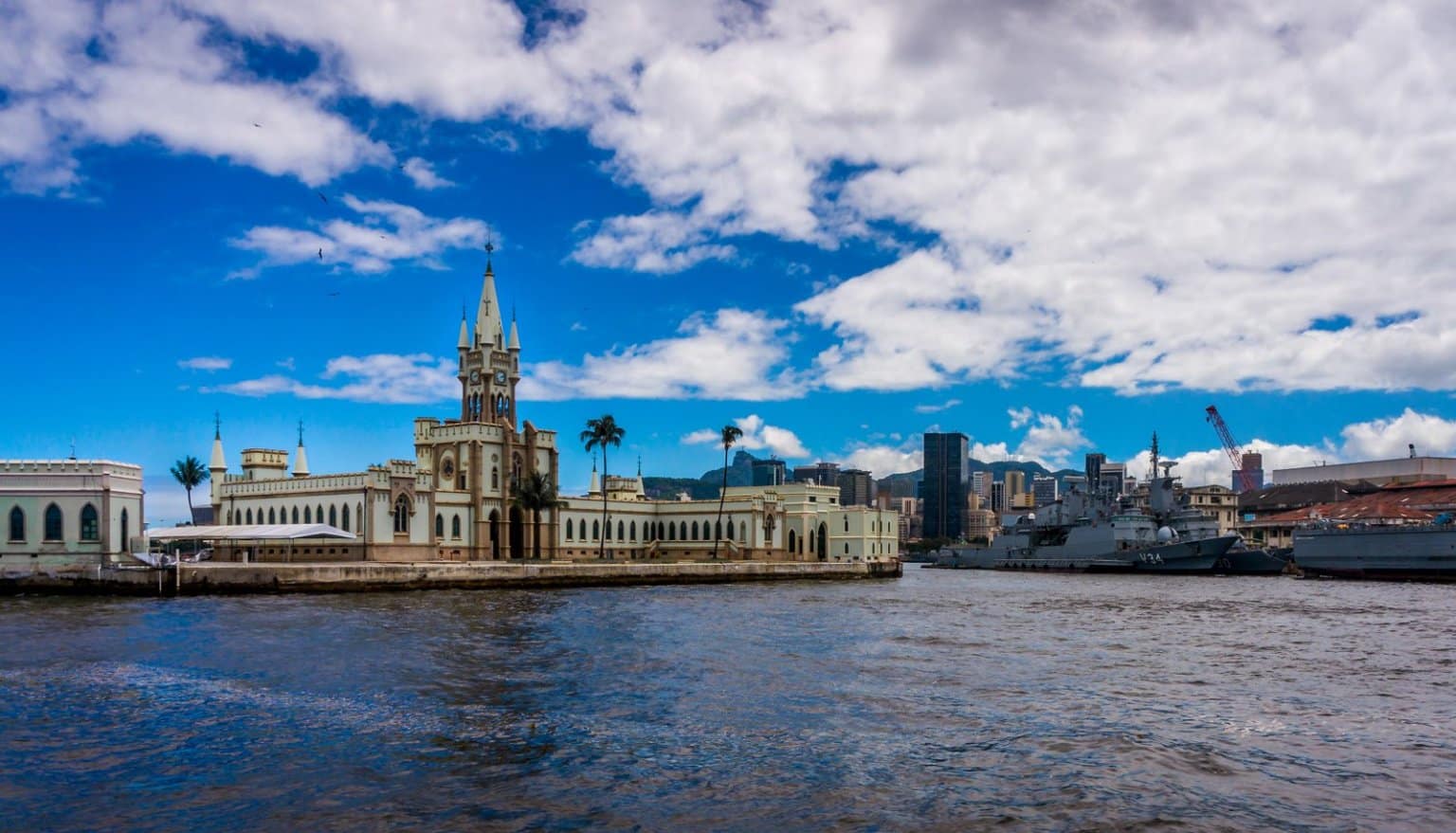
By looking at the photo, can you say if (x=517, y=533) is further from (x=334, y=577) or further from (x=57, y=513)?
(x=57, y=513)

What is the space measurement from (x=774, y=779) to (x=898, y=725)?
476 centimetres

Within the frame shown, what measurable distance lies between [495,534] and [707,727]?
6624 centimetres

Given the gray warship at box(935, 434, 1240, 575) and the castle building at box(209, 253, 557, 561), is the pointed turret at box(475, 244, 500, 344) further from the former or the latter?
the gray warship at box(935, 434, 1240, 575)

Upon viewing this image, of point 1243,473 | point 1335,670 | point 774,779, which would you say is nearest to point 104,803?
point 774,779

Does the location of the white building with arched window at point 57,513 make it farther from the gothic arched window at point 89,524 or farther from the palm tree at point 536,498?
the palm tree at point 536,498

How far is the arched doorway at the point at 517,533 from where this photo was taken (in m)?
85.1

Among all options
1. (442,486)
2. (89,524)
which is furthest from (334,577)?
(442,486)

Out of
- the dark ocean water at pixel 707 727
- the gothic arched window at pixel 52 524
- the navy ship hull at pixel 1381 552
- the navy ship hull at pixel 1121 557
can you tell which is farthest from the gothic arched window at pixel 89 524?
the navy ship hull at pixel 1381 552

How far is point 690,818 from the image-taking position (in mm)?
13953

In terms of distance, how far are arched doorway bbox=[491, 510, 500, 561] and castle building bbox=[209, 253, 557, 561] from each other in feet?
0.24

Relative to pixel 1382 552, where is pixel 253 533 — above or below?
above

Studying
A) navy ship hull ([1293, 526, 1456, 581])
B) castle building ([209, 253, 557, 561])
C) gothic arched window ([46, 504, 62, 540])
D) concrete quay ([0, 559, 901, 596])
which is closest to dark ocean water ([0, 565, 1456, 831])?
concrete quay ([0, 559, 901, 596])

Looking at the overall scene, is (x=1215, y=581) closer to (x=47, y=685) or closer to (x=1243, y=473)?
(x=47, y=685)

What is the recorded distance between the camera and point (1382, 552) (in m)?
90.1
